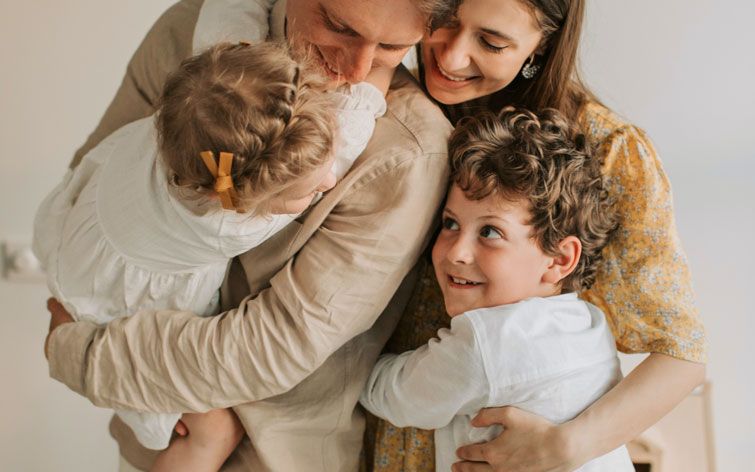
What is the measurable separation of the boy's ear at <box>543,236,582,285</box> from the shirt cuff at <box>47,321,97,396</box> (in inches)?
29.9

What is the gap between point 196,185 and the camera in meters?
1.33

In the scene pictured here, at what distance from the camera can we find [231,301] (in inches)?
64.6

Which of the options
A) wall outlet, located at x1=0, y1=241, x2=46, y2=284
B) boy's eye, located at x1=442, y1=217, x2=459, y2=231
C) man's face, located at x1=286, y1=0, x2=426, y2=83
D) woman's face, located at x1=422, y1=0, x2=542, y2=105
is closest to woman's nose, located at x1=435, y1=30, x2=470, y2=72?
woman's face, located at x1=422, y1=0, x2=542, y2=105

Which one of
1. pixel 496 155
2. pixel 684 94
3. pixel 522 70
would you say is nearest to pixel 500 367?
pixel 496 155

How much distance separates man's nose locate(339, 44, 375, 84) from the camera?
1.37m

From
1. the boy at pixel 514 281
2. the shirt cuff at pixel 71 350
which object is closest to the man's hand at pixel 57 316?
the shirt cuff at pixel 71 350

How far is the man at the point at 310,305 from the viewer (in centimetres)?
142

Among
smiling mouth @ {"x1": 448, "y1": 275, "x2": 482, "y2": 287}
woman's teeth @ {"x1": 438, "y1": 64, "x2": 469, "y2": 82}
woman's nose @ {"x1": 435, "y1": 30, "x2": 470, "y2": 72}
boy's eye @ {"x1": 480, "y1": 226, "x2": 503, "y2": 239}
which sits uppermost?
woman's nose @ {"x1": 435, "y1": 30, "x2": 470, "y2": 72}

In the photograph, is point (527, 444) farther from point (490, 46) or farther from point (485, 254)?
point (490, 46)

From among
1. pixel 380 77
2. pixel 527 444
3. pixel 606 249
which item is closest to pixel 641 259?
pixel 606 249

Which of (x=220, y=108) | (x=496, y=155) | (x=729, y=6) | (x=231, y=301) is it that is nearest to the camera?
(x=220, y=108)

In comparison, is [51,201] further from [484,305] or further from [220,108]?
[484,305]

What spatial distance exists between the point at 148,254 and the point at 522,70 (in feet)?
2.35

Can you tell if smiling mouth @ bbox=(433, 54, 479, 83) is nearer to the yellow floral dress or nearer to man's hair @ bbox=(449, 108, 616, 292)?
Result: man's hair @ bbox=(449, 108, 616, 292)
